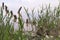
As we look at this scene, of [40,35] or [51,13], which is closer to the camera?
[40,35]

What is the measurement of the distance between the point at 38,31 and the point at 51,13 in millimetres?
352

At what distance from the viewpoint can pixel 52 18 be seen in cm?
270

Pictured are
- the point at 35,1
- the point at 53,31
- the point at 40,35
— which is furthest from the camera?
the point at 35,1

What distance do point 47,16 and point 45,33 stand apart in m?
0.22

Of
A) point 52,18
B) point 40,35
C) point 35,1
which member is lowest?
point 40,35

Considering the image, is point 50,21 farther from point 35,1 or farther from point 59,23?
point 35,1

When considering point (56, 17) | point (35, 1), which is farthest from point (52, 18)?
point (35, 1)

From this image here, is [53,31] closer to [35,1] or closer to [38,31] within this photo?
[38,31]

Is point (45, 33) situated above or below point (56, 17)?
below

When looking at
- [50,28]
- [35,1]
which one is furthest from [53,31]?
[35,1]

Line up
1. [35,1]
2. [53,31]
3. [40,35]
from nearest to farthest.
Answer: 1. [40,35]
2. [53,31]
3. [35,1]

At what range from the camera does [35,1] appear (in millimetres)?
3471

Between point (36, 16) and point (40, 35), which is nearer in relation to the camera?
point (40, 35)

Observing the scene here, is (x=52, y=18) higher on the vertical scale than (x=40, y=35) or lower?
higher
